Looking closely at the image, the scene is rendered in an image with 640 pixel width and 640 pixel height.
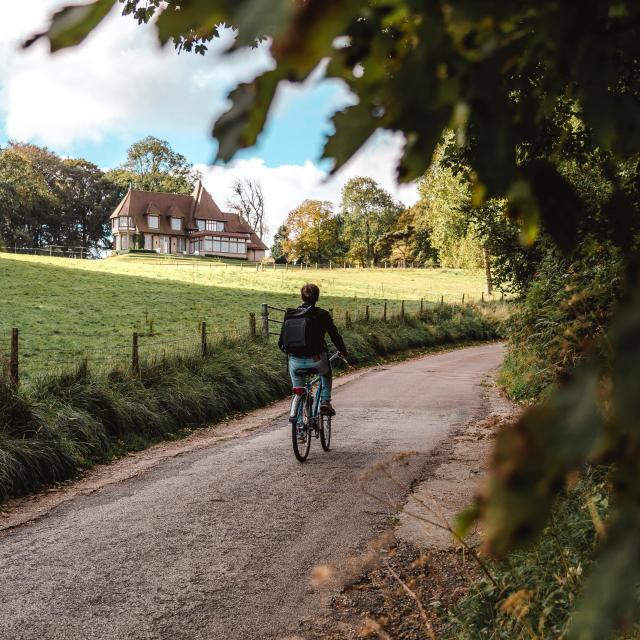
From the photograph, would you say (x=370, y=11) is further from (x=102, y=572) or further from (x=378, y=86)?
(x=102, y=572)

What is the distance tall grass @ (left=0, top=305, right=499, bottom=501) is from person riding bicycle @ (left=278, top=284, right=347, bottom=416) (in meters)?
2.77

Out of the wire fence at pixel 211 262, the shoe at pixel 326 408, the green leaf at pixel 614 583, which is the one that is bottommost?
the shoe at pixel 326 408

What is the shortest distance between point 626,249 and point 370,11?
1.76 ft

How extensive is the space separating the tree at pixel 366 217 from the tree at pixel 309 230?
6.93 feet

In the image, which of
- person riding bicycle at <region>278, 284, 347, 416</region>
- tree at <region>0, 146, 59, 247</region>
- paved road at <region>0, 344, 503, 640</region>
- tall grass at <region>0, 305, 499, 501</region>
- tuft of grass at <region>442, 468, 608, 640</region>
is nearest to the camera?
tuft of grass at <region>442, 468, 608, 640</region>

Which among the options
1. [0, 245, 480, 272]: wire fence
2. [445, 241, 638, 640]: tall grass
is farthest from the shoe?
[0, 245, 480, 272]: wire fence

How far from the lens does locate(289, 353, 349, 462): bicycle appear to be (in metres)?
7.73

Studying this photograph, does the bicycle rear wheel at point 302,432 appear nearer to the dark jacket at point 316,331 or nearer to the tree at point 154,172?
the dark jacket at point 316,331

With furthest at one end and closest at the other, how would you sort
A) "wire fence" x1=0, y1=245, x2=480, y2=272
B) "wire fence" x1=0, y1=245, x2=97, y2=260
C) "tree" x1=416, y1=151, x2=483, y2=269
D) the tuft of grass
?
"wire fence" x1=0, y1=245, x2=97, y2=260, "wire fence" x1=0, y1=245, x2=480, y2=272, "tree" x1=416, y1=151, x2=483, y2=269, the tuft of grass

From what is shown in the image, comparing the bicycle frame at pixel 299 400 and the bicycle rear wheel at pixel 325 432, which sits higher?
the bicycle frame at pixel 299 400

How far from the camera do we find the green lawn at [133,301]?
19094 mm

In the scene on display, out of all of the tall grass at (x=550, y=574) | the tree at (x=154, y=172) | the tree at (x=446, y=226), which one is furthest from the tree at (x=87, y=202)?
the tall grass at (x=550, y=574)

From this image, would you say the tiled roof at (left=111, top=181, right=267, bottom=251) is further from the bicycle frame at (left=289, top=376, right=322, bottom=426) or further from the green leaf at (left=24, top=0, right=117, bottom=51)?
the green leaf at (left=24, top=0, right=117, bottom=51)

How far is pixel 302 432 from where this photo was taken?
25.7 feet
